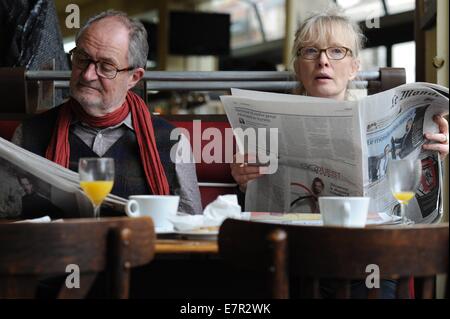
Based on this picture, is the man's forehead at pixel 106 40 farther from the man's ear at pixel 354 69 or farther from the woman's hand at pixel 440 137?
the woman's hand at pixel 440 137

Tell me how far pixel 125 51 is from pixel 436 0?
1.18 m

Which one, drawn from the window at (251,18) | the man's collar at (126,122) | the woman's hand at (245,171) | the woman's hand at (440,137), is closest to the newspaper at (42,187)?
the man's collar at (126,122)

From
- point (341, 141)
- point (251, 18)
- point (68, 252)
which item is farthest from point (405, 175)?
point (251, 18)

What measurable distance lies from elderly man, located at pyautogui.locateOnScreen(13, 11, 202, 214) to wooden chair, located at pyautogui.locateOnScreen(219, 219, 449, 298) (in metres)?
1.06

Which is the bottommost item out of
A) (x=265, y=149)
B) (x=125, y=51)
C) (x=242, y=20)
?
(x=265, y=149)

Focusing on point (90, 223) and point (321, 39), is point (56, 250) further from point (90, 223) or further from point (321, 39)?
point (321, 39)

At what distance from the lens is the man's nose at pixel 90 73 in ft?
6.86

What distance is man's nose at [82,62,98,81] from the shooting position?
6.86 feet

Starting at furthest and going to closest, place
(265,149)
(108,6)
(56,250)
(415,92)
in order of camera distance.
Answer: (108,6)
(265,149)
(415,92)
(56,250)

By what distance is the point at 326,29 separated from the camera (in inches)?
86.7

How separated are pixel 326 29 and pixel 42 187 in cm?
109

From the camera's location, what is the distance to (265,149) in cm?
193

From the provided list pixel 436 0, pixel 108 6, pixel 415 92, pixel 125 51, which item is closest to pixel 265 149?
pixel 415 92

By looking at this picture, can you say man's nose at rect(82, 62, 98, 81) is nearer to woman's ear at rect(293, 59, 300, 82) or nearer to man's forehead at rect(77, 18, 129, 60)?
man's forehead at rect(77, 18, 129, 60)
